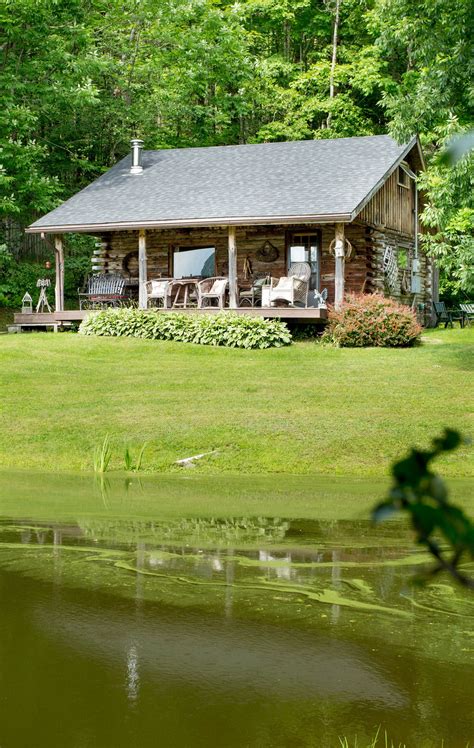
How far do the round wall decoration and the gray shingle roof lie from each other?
5.11 feet

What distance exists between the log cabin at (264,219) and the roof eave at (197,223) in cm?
3

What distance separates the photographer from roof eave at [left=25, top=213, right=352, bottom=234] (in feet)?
76.7

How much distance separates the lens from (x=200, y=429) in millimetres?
13484

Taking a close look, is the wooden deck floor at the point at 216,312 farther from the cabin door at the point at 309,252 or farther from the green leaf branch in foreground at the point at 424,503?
the green leaf branch in foreground at the point at 424,503

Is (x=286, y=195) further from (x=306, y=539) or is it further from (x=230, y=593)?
(x=230, y=593)

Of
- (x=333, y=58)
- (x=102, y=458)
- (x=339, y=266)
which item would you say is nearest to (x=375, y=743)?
(x=102, y=458)

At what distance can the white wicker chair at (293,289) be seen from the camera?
24094 millimetres

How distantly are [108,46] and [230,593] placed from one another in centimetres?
3096

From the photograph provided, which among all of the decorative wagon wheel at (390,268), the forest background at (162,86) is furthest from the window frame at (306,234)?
the forest background at (162,86)

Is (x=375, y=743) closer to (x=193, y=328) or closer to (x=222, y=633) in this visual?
(x=222, y=633)

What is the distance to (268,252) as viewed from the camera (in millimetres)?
26844

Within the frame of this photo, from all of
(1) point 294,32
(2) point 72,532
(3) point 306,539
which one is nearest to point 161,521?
(2) point 72,532

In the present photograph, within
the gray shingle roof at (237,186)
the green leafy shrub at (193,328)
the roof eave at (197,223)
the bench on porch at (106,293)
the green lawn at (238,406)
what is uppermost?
the gray shingle roof at (237,186)

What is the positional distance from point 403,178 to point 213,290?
7.89 metres
